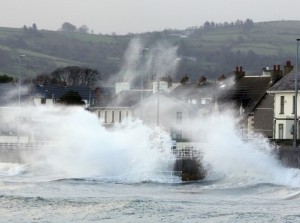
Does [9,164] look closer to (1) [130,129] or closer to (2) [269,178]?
(1) [130,129]

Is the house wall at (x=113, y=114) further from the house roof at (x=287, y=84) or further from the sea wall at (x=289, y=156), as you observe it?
the sea wall at (x=289, y=156)

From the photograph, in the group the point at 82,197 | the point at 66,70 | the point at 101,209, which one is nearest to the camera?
the point at 101,209

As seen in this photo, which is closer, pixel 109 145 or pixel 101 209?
pixel 101 209

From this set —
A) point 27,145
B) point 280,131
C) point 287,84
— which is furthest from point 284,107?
point 27,145

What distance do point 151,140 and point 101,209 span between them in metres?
21.9

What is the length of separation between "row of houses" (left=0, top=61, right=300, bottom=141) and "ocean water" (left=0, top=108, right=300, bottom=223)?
5.23 meters

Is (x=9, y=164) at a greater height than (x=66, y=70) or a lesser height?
lesser

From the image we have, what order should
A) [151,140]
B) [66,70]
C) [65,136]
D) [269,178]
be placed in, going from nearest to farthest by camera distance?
1. [269,178]
2. [151,140]
3. [65,136]
4. [66,70]

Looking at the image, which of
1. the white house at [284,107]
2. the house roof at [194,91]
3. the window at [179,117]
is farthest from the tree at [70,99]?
the white house at [284,107]

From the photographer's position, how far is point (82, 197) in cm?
5191

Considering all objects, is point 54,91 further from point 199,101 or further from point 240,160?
point 240,160

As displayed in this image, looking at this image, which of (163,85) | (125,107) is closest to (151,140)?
(125,107)

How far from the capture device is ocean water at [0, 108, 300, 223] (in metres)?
44.8

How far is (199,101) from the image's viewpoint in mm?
99375
